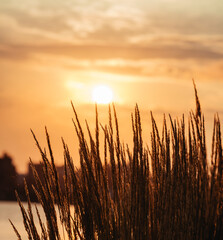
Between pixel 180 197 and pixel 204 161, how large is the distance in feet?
0.76

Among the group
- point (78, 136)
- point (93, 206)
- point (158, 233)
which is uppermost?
point (78, 136)

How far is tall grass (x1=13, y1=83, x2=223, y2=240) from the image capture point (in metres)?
2.67

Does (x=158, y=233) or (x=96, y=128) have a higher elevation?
(x=96, y=128)

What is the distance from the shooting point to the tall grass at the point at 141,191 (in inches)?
105

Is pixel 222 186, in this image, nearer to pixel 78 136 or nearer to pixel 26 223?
pixel 78 136

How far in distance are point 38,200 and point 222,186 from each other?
1.04 meters

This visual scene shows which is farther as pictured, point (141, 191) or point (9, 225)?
point (9, 225)

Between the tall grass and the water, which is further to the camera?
the water

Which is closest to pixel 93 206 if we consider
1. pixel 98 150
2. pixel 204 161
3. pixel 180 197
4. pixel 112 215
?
pixel 112 215

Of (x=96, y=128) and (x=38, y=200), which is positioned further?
(x=38, y=200)

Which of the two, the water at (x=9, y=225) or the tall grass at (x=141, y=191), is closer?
the tall grass at (x=141, y=191)

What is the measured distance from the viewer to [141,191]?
2.70m

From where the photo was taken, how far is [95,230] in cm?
280

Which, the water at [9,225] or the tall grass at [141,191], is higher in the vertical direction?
the tall grass at [141,191]
